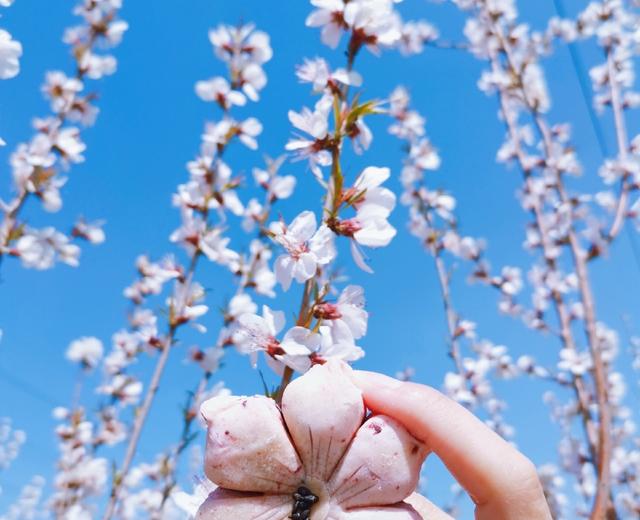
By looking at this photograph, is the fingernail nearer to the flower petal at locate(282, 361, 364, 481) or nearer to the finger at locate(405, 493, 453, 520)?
the flower petal at locate(282, 361, 364, 481)

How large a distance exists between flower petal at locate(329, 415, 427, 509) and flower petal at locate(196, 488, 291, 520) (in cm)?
6

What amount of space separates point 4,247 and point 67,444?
8.46ft

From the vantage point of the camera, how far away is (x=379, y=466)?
23.5 inches

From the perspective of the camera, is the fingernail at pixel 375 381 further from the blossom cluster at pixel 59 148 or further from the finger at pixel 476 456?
the blossom cluster at pixel 59 148

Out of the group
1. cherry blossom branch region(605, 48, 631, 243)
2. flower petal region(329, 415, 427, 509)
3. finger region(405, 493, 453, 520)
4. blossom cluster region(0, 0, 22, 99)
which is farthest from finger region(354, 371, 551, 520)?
cherry blossom branch region(605, 48, 631, 243)

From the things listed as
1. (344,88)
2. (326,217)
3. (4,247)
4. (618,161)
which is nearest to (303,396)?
(326,217)

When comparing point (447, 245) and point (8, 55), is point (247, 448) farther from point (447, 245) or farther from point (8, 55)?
point (447, 245)

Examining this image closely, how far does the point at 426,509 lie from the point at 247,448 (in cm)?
28

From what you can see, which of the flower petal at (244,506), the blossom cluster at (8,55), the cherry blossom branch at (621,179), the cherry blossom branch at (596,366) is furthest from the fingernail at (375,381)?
the cherry blossom branch at (621,179)

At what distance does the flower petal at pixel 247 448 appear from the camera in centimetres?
60

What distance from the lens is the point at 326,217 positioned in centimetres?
124

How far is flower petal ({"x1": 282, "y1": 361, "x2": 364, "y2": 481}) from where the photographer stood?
23.6 inches

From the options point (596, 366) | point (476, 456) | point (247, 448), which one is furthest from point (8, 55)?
point (596, 366)

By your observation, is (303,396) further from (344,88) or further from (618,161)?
(618,161)
